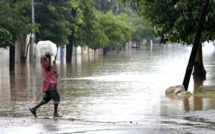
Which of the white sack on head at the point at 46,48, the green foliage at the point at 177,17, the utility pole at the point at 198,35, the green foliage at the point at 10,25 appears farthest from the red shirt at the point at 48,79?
the green foliage at the point at 10,25

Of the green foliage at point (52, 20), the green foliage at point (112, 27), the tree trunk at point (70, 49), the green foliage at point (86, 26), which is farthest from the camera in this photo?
the green foliage at point (112, 27)

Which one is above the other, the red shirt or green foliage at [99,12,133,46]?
green foliage at [99,12,133,46]

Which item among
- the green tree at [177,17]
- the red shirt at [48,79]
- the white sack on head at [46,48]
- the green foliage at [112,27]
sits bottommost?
the red shirt at [48,79]

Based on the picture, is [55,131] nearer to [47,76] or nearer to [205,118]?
[47,76]

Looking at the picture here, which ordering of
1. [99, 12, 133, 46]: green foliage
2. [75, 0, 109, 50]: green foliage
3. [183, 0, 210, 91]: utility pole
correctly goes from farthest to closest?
1. [99, 12, 133, 46]: green foliage
2. [75, 0, 109, 50]: green foliage
3. [183, 0, 210, 91]: utility pole

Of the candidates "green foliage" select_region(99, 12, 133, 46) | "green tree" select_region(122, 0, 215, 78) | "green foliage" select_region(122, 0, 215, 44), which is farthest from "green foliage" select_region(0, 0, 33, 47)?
"green foliage" select_region(99, 12, 133, 46)

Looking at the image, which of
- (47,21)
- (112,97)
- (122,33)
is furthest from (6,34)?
(122,33)

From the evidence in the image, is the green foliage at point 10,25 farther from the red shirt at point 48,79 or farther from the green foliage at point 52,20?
the red shirt at point 48,79

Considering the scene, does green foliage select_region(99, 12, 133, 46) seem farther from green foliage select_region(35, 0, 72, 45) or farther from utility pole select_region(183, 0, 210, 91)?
utility pole select_region(183, 0, 210, 91)

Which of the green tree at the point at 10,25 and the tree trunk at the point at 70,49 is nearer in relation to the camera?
the green tree at the point at 10,25

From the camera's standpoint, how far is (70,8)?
178 feet

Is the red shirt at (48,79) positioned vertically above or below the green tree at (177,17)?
below

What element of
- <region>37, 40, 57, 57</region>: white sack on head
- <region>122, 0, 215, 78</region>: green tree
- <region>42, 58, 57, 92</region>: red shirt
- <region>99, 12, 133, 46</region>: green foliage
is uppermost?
<region>99, 12, 133, 46</region>: green foliage

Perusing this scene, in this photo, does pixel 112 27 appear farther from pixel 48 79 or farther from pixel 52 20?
pixel 48 79
